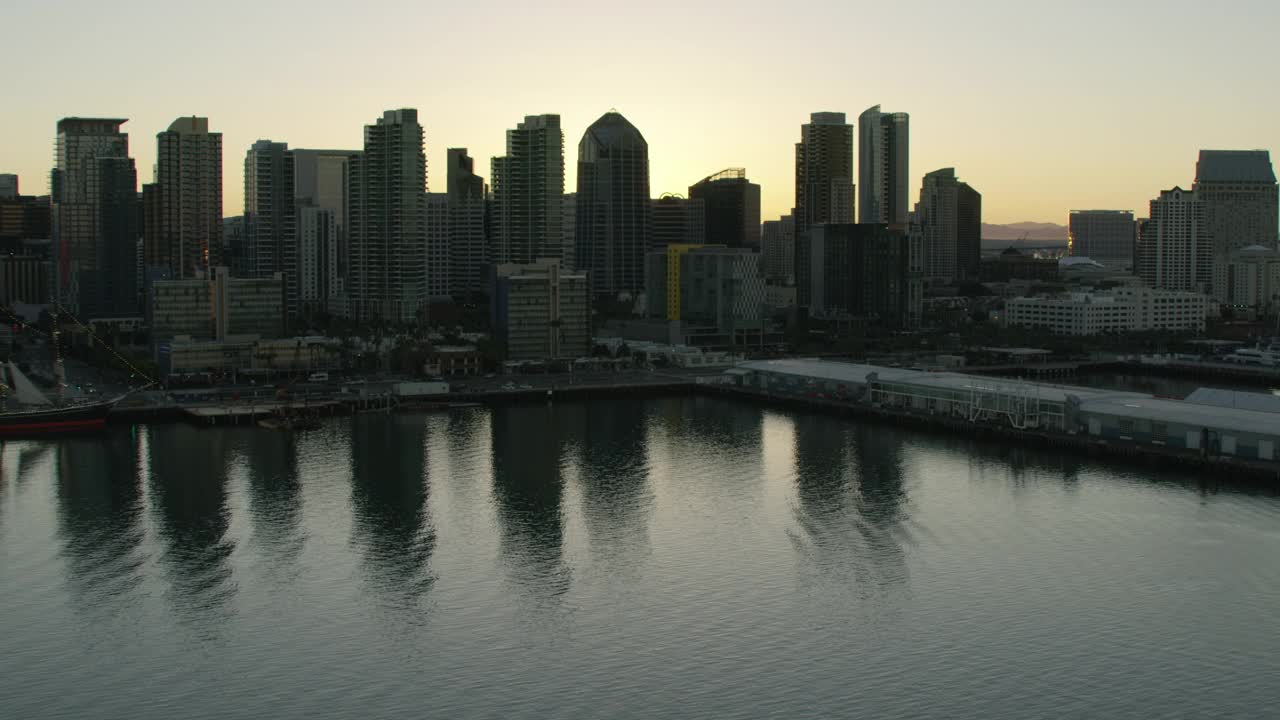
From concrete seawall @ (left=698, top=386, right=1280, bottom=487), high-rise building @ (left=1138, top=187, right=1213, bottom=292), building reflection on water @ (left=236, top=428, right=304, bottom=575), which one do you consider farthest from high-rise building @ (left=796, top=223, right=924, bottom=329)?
building reflection on water @ (left=236, top=428, right=304, bottom=575)

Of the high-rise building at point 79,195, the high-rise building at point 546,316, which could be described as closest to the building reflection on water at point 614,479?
the high-rise building at point 546,316

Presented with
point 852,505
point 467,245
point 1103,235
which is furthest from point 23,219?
point 1103,235

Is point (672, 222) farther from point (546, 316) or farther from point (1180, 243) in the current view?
point (546, 316)

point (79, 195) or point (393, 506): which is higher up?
point (79, 195)

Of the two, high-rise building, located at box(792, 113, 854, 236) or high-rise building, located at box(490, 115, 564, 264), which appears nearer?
high-rise building, located at box(490, 115, 564, 264)

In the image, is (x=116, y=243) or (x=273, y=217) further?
(x=273, y=217)

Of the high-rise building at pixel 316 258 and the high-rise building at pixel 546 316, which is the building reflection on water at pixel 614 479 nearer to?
the high-rise building at pixel 546 316

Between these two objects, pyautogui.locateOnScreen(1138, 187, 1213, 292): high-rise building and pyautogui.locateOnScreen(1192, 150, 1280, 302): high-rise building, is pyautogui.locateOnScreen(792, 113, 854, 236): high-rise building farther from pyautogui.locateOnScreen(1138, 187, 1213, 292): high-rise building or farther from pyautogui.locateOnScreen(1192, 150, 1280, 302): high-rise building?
pyautogui.locateOnScreen(1192, 150, 1280, 302): high-rise building
